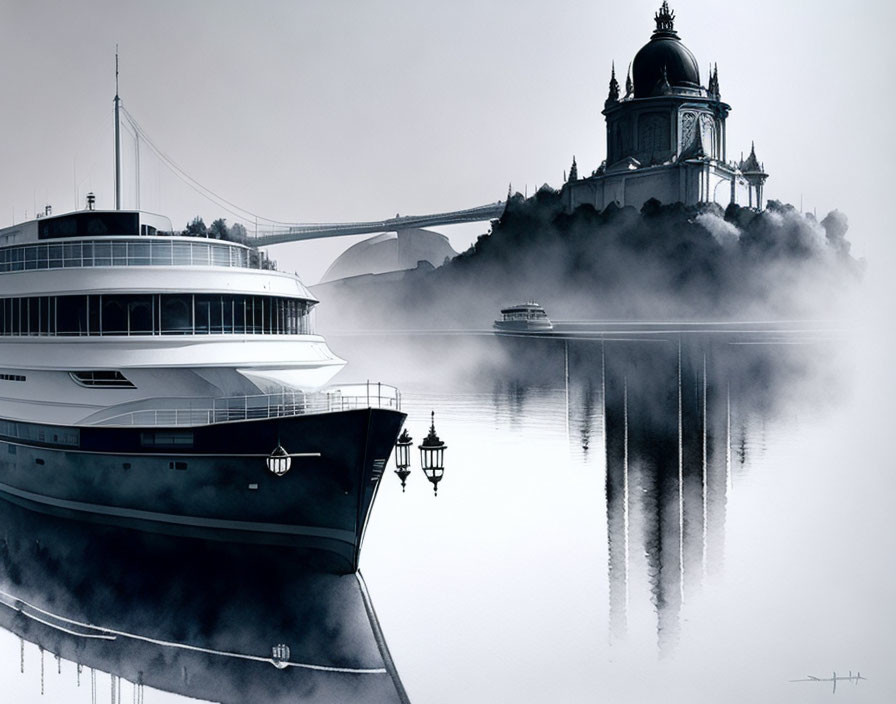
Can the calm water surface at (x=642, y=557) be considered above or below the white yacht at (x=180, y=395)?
below

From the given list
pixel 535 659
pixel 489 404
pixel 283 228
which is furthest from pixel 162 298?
pixel 489 404

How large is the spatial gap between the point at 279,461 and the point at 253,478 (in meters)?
0.62

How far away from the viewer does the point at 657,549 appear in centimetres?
814

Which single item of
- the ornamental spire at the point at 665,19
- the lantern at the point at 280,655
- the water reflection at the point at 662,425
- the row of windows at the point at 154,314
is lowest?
the lantern at the point at 280,655

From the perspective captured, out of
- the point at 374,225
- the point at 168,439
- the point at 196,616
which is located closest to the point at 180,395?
the point at 168,439

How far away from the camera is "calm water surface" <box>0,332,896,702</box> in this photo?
6.26m

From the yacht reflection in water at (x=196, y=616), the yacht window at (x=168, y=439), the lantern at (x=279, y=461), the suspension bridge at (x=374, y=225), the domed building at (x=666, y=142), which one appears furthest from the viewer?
the domed building at (x=666, y=142)

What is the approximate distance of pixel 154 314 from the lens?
7.46 metres

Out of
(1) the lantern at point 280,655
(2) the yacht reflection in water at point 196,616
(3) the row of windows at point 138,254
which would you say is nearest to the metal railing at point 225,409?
(2) the yacht reflection in water at point 196,616

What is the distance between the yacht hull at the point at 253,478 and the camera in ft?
23.1

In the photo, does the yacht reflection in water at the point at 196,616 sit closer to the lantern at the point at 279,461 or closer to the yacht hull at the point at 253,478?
the yacht hull at the point at 253,478

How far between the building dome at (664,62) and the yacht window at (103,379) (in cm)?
606

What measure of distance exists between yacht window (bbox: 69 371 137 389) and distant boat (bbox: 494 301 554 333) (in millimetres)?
6251
